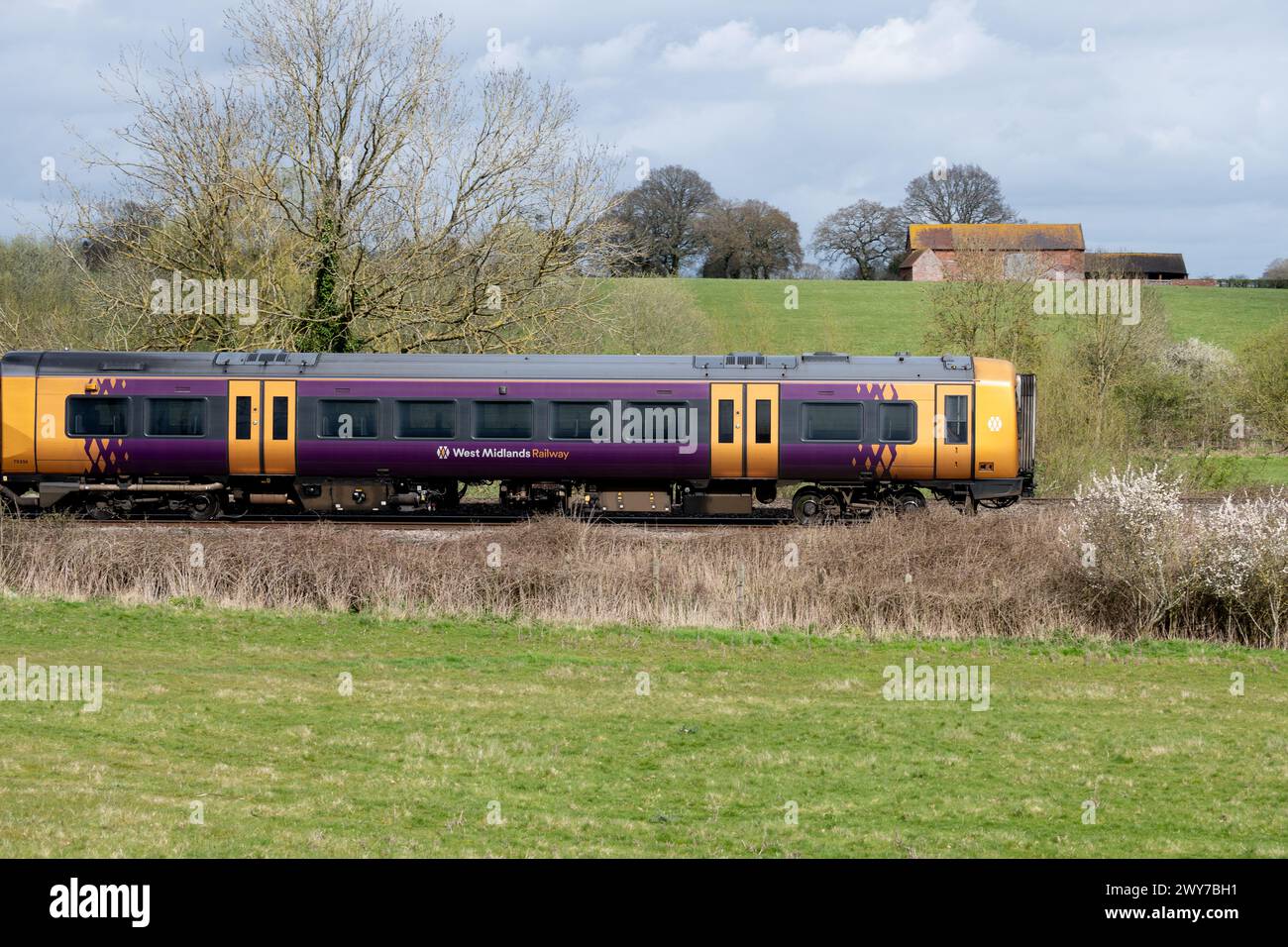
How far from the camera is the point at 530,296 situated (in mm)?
34406

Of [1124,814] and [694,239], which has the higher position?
[694,239]

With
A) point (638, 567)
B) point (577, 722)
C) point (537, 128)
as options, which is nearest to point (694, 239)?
point (537, 128)

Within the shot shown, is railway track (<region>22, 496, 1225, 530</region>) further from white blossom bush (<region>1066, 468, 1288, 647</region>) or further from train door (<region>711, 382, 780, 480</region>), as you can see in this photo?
white blossom bush (<region>1066, 468, 1288, 647</region>)

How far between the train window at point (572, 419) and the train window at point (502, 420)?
0.51m

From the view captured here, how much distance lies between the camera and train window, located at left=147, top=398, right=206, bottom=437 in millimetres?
25516

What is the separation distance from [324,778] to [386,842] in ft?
6.09

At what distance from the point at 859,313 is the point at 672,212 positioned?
14328 millimetres

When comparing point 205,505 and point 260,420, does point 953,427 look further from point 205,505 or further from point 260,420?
point 205,505

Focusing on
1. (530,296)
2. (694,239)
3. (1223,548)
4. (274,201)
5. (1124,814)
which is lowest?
(1124,814)

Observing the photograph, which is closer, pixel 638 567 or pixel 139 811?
pixel 139 811

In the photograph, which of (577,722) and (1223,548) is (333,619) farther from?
(1223,548)
